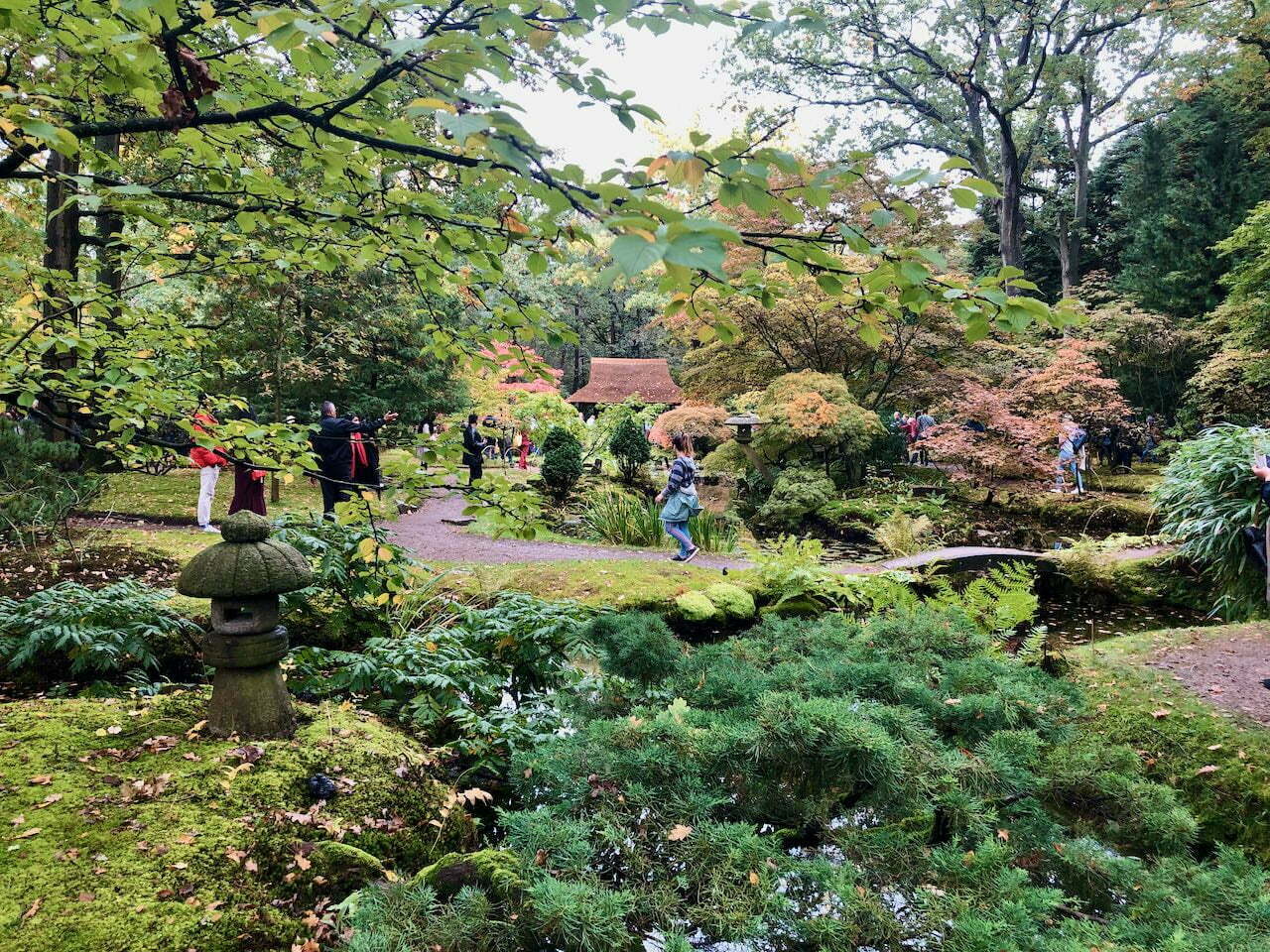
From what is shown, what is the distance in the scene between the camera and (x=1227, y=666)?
448cm

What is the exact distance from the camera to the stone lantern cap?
256cm

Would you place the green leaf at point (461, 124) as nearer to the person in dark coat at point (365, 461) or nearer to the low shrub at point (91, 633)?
the low shrub at point (91, 633)

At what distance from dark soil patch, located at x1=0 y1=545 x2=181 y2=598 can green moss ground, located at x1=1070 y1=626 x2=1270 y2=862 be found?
5.68 m

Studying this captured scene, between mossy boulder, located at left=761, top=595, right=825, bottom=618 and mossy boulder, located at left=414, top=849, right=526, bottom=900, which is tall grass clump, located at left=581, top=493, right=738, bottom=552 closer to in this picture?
mossy boulder, located at left=761, top=595, right=825, bottom=618

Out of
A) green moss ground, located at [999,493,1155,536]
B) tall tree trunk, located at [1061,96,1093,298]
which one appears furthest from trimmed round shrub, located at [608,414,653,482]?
tall tree trunk, located at [1061,96,1093,298]

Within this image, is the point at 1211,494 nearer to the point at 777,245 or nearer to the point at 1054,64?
the point at 777,245

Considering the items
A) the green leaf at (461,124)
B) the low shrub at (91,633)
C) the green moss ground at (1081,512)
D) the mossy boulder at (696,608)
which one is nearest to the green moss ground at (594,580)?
the mossy boulder at (696,608)

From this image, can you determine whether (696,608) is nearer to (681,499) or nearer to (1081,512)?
(681,499)

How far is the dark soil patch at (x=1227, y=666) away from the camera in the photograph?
3.99 meters

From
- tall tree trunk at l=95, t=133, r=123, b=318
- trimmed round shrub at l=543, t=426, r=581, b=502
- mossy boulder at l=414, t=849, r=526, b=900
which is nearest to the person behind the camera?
mossy boulder at l=414, t=849, r=526, b=900

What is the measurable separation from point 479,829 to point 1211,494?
24.6ft

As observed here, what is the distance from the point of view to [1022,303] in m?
1.56

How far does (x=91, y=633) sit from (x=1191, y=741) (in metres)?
5.57

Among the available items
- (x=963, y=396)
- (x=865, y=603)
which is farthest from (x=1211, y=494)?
(x=963, y=396)
